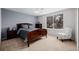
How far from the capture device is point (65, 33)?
5.60 feet

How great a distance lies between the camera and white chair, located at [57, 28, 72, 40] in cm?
170

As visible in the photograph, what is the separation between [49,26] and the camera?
1759 millimetres

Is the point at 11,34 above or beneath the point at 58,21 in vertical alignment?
beneath

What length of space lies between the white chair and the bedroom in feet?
0.06

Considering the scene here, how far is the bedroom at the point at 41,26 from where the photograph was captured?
1.68 meters

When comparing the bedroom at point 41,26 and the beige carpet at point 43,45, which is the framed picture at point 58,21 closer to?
the bedroom at point 41,26

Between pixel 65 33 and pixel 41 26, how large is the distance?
48 cm

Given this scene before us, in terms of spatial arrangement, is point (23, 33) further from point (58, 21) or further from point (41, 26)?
point (58, 21)

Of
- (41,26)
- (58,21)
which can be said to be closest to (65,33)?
(58,21)

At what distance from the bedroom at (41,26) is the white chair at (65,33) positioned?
2 centimetres

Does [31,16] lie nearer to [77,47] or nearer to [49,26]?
[49,26]
